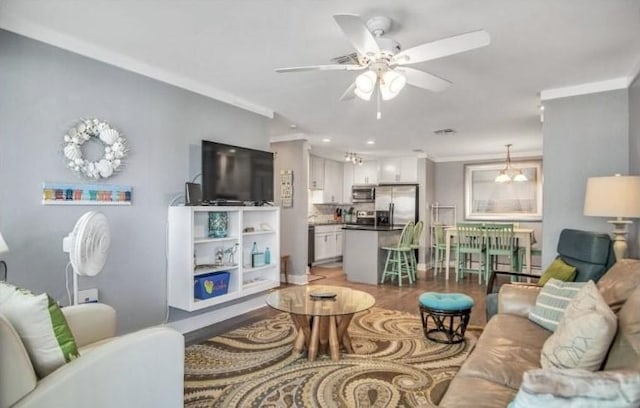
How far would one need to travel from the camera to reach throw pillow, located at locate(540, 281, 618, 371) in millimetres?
1453

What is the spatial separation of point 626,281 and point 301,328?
6.89 ft

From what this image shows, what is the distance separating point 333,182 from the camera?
8477 millimetres

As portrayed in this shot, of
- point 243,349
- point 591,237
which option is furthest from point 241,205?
point 591,237

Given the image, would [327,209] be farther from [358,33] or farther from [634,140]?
[358,33]

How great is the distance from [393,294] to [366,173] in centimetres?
385

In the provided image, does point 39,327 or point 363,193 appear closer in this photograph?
point 39,327

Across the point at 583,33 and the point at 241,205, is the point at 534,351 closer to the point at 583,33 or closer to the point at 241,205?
the point at 583,33

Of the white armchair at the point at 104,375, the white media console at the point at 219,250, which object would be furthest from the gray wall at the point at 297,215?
the white armchair at the point at 104,375

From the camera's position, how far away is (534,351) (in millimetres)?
1971

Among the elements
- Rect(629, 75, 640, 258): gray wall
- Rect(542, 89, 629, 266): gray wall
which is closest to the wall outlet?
Rect(542, 89, 629, 266): gray wall

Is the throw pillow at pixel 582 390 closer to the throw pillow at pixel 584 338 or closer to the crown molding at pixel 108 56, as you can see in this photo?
the throw pillow at pixel 584 338

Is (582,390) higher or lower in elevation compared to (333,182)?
lower

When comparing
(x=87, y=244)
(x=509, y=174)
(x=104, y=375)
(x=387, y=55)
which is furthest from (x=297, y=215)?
(x=104, y=375)

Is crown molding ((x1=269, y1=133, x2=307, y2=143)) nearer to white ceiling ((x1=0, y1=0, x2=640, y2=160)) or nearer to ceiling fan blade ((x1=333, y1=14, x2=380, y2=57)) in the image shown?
white ceiling ((x1=0, y1=0, x2=640, y2=160))
